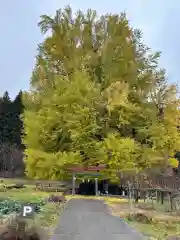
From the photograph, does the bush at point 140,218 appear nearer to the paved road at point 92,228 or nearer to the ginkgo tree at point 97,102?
the paved road at point 92,228

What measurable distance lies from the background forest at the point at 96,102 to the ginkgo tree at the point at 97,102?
73 millimetres

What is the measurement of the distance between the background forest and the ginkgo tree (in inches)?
2.9

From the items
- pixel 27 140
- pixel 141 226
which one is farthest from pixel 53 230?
pixel 27 140

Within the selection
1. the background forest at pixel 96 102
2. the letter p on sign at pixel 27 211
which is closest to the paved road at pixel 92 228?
the letter p on sign at pixel 27 211

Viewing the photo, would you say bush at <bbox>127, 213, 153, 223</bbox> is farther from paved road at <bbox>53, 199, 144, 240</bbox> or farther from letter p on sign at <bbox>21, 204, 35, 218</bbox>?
letter p on sign at <bbox>21, 204, 35, 218</bbox>

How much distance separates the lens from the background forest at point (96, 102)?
30.4 m

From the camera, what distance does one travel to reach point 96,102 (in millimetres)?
31234

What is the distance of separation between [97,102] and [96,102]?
0.10 metres

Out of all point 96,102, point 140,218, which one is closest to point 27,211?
point 140,218

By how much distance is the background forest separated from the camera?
3036cm

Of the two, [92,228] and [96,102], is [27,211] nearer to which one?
[92,228]

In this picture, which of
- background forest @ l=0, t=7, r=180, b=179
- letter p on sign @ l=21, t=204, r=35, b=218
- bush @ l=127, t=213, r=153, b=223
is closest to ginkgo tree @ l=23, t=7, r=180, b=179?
background forest @ l=0, t=7, r=180, b=179

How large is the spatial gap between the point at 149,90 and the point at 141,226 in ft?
70.5

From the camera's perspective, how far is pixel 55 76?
3303 cm
